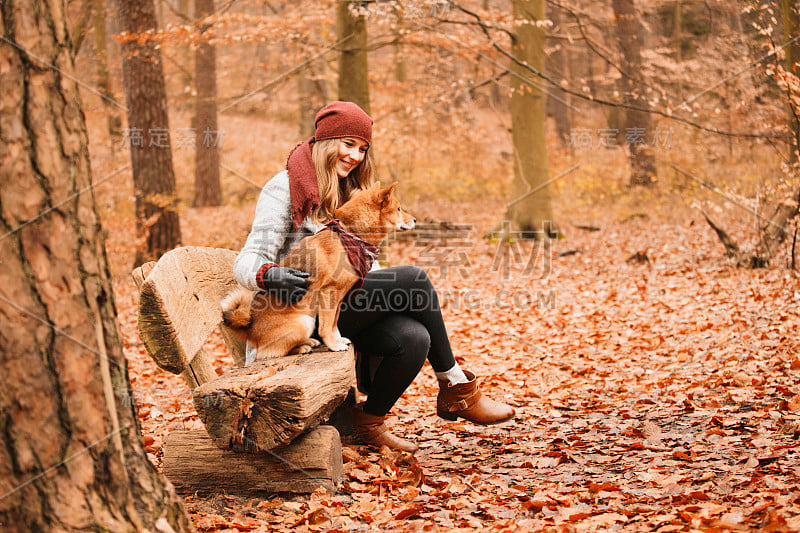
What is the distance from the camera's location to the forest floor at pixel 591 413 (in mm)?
2768

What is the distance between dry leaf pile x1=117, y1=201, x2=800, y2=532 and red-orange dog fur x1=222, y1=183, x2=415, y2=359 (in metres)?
0.77

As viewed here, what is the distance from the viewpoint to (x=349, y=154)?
3.81 metres

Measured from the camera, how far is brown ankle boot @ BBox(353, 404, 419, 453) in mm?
3809

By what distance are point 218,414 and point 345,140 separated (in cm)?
180

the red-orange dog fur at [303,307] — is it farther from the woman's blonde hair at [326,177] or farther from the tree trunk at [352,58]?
the tree trunk at [352,58]

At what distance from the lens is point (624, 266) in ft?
32.7

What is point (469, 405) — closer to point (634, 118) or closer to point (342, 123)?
point (342, 123)

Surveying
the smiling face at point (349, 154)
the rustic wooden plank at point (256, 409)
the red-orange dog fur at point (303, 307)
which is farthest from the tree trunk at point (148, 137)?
the rustic wooden plank at point (256, 409)

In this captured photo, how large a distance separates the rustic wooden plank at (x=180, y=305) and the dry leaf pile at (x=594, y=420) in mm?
724

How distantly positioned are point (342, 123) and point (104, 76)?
13.6 m

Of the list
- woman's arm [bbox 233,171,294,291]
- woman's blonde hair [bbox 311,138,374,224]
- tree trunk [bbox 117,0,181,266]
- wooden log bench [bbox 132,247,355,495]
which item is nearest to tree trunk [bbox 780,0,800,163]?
woman's blonde hair [bbox 311,138,374,224]

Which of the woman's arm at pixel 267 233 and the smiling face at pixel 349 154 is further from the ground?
the smiling face at pixel 349 154

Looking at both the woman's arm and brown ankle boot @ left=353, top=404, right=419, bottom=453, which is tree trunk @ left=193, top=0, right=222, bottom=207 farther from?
brown ankle boot @ left=353, top=404, right=419, bottom=453

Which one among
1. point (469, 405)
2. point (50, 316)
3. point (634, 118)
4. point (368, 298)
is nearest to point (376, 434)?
point (469, 405)
